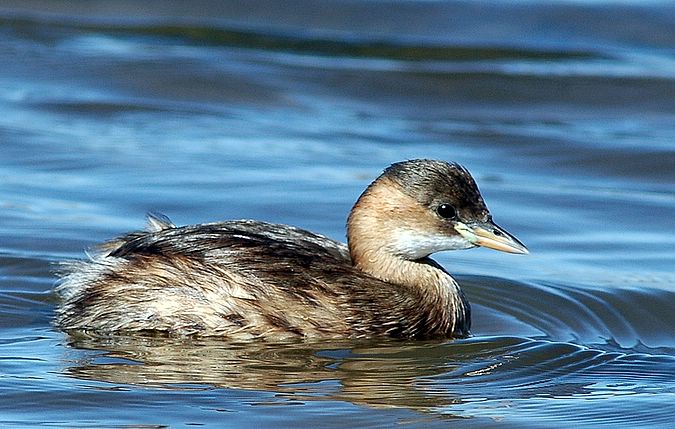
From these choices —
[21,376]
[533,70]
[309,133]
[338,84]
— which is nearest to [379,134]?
[309,133]

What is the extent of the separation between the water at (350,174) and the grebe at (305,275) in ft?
0.44

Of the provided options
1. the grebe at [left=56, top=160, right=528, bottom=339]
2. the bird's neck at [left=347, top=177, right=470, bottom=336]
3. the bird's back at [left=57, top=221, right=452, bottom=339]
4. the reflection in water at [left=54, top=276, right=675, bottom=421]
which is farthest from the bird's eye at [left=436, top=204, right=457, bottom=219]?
the reflection in water at [left=54, top=276, right=675, bottom=421]

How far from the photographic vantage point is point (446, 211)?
7730 mm

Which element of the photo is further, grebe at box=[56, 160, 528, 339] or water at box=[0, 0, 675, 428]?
grebe at box=[56, 160, 528, 339]

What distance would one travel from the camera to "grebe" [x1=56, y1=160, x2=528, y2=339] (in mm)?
7430

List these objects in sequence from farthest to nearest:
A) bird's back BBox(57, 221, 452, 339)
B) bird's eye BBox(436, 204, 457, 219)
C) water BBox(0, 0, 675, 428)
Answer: bird's eye BBox(436, 204, 457, 219) → bird's back BBox(57, 221, 452, 339) → water BBox(0, 0, 675, 428)

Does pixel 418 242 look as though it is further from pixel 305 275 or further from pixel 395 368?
pixel 395 368

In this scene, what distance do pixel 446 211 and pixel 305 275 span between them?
79cm

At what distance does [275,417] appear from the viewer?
6227 mm

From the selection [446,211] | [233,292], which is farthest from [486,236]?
[233,292]

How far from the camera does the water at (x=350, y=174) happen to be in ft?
21.8

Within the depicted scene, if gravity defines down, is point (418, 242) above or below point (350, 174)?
below

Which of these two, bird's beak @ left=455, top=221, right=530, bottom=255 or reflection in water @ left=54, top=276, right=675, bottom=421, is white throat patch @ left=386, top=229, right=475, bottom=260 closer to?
bird's beak @ left=455, top=221, right=530, bottom=255

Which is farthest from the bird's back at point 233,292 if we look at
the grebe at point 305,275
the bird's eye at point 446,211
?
the bird's eye at point 446,211
